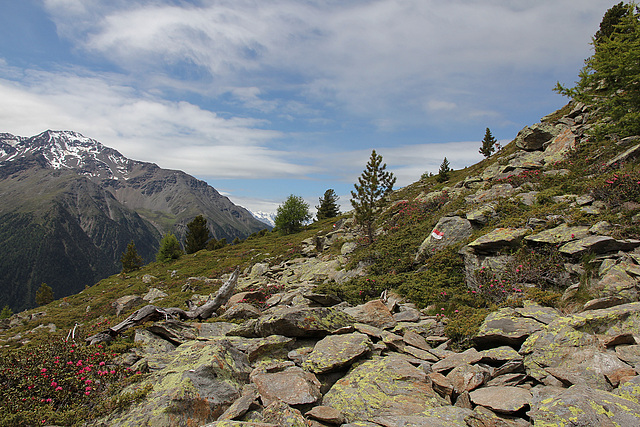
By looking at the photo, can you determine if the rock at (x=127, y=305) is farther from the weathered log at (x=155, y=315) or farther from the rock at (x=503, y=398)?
the rock at (x=503, y=398)

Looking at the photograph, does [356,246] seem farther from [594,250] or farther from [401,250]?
[594,250]

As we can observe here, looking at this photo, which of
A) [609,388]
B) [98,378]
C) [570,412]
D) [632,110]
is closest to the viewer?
[570,412]

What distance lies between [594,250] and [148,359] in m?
14.6

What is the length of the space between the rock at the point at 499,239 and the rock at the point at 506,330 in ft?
15.5

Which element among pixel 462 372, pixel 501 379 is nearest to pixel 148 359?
pixel 462 372

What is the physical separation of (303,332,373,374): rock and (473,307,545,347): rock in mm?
3246

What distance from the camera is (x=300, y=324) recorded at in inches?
328

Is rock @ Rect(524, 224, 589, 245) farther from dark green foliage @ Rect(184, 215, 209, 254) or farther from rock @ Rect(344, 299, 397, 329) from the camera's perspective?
dark green foliage @ Rect(184, 215, 209, 254)

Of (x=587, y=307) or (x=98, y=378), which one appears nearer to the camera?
(x=98, y=378)

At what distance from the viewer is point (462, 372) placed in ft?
20.5

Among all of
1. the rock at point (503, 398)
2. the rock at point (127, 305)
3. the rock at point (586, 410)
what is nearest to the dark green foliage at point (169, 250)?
the rock at point (127, 305)

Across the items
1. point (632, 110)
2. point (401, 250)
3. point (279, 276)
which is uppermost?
point (632, 110)

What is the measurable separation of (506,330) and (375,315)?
4407mm

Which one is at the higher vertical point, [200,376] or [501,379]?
[200,376]
